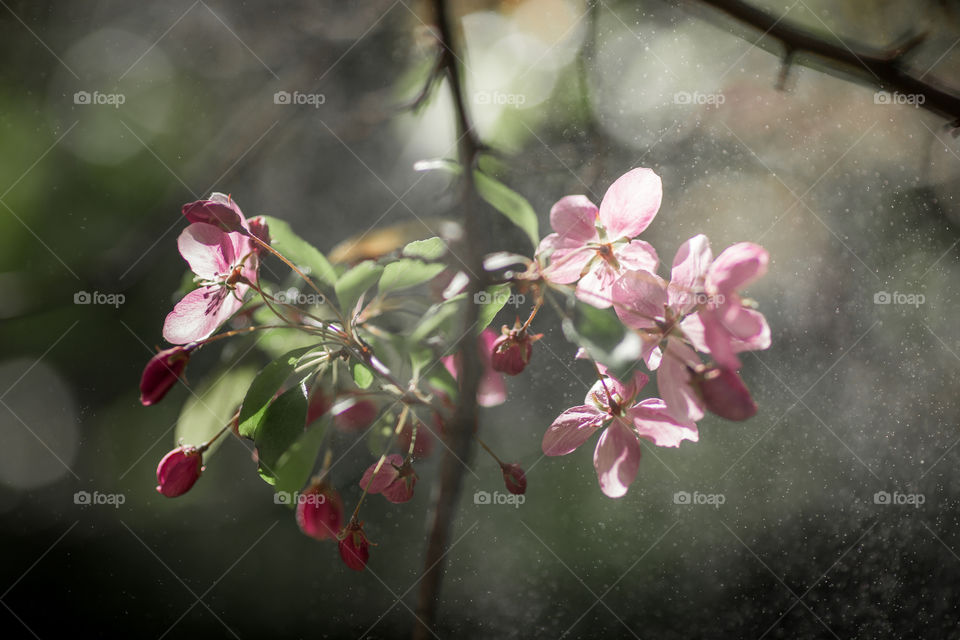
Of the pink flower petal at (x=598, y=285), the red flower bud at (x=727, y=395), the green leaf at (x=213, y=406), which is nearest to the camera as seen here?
the red flower bud at (x=727, y=395)

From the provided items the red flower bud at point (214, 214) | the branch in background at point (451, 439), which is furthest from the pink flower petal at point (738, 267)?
the red flower bud at point (214, 214)

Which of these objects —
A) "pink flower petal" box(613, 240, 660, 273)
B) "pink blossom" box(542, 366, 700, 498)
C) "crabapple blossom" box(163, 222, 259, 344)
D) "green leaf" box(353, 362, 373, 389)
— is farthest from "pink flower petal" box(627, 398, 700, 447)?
"crabapple blossom" box(163, 222, 259, 344)

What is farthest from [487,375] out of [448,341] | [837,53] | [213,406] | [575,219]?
[837,53]

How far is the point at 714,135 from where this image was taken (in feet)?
2.29

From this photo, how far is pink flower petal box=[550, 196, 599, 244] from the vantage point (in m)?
0.53

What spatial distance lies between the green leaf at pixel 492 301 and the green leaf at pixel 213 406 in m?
0.26

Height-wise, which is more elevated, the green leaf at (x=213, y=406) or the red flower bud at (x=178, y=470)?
the red flower bud at (x=178, y=470)

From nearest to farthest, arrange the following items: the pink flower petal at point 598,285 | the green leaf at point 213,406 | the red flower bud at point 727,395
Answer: the red flower bud at point 727,395 < the pink flower petal at point 598,285 < the green leaf at point 213,406

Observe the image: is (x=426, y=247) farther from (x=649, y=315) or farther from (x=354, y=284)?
(x=649, y=315)

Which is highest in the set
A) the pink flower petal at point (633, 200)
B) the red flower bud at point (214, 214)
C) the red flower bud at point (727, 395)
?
A: the red flower bud at point (214, 214)

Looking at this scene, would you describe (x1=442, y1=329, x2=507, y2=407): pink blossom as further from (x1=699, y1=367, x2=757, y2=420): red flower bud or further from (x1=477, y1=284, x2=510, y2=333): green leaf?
(x1=699, y1=367, x2=757, y2=420): red flower bud

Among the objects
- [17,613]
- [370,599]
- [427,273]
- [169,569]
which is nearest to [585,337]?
[427,273]

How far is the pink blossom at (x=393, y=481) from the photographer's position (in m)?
0.56

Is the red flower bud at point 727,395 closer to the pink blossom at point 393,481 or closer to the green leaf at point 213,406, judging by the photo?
the pink blossom at point 393,481
